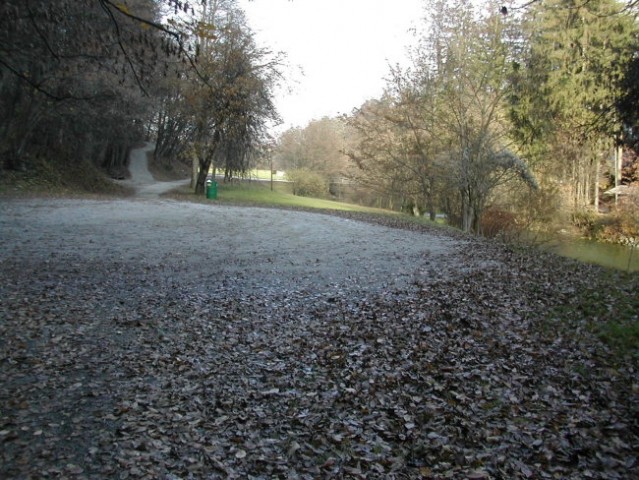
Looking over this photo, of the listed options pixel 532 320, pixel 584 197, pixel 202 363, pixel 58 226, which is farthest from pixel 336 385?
pixel 584 197

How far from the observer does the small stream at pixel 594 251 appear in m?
19.1

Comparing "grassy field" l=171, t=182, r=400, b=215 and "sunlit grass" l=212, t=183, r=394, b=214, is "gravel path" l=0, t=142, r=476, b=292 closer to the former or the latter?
"grassy field" l=171, t=182, r=400, b=215

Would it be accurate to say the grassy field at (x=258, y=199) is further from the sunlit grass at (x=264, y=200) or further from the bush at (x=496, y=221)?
the bush at (x=496, y=221)

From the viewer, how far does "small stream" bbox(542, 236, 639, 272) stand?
19103 millimetres

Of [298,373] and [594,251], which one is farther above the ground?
[594,251]

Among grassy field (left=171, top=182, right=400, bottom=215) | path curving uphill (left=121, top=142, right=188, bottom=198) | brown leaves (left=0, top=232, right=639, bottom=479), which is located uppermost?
path curving uphill (left=121, top=142, right=188, bottom=198)

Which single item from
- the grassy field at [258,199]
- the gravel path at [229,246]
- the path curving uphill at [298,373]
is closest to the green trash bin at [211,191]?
the grassy field at [258,199]

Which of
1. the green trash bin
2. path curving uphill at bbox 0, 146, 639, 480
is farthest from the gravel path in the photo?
the green trash bin

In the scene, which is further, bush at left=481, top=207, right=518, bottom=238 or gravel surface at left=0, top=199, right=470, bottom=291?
bush at left=481, top=207, right=518, bottom=238

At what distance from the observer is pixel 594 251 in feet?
70.5

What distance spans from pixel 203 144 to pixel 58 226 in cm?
1497

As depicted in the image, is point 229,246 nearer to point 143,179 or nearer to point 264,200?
point 264,200

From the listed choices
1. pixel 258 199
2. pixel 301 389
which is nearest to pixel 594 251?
pixel 258 199

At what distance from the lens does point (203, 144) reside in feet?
88.8
